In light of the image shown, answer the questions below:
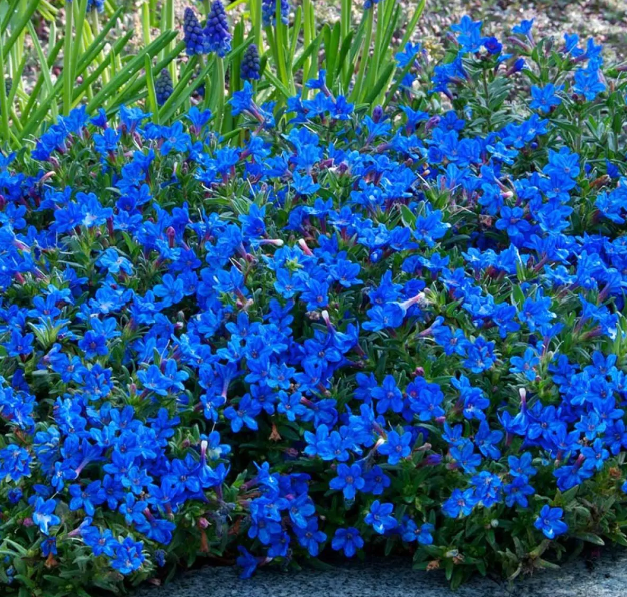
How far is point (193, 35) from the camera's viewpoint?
3535 mm

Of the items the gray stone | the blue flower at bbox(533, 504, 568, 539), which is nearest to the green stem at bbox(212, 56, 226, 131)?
the gray stone

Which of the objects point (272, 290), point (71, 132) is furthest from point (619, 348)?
point (71, 132)

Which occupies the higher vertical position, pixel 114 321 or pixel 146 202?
pixel 146 202

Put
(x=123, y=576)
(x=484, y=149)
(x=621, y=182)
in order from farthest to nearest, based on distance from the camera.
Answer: (x=484, y=149)
(x=621, y=182)
(x=123, y=576)

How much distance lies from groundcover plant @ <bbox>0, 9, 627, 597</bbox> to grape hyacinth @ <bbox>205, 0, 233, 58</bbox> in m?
0.69

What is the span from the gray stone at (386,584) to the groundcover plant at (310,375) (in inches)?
2.1

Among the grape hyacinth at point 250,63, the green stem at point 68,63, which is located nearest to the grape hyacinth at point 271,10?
the grape hyacinth at point 250,63

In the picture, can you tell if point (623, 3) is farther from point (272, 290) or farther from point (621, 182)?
point (272, 290)

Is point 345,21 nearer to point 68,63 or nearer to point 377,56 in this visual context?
point 377,56

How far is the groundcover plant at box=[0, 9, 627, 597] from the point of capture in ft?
7.36

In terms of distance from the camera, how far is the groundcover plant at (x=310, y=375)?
7.36ft

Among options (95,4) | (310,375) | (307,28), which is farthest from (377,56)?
(310,375)

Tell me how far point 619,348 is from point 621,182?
74 cm

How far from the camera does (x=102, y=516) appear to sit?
2.23 metres
